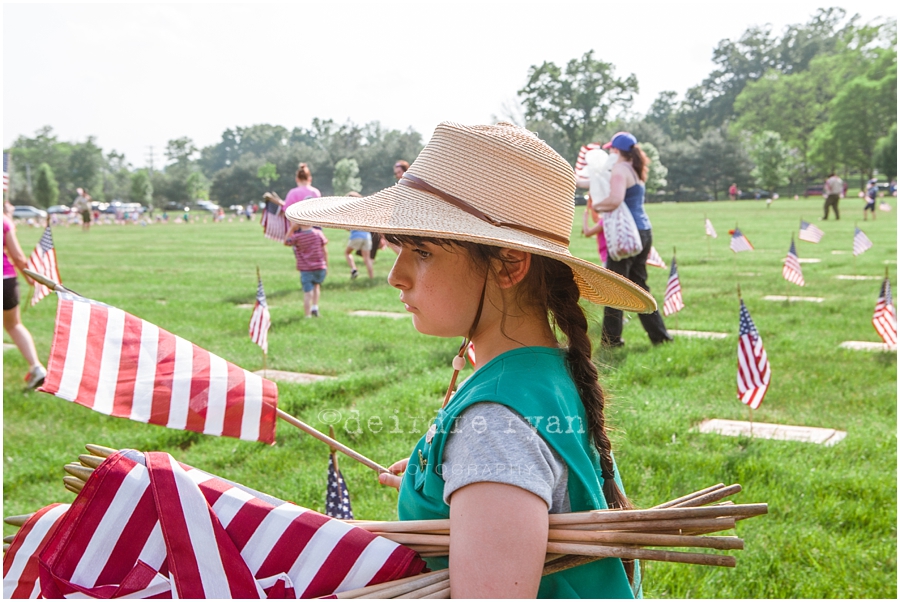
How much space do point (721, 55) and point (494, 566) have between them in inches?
5591

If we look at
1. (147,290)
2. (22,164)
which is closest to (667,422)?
(147,290)

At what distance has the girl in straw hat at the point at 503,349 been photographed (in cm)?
134

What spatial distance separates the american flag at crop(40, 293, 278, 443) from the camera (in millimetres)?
2152

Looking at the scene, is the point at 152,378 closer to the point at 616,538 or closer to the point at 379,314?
the point at 616,538

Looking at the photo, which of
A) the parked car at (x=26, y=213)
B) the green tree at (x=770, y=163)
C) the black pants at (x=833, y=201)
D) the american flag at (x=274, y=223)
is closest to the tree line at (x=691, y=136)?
the green tree at (x=770, y=163)

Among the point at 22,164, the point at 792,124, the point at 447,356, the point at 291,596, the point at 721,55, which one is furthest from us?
the point at 721,55

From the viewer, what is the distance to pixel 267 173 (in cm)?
7481

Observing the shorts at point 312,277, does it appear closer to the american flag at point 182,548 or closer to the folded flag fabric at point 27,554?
the folded flag fabric at point 27,554

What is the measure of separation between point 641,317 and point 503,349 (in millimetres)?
6454

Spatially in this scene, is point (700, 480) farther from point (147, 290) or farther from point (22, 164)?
point (22, 164)

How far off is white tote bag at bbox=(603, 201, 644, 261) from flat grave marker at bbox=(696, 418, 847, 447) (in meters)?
2.62

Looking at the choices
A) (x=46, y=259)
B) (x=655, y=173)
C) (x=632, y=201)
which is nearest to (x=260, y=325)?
(x=46, y=259)

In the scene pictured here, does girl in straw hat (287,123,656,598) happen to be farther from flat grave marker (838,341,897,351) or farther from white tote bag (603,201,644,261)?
flat grave marker (838,341,897,351)

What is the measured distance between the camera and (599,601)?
1.54 meters
